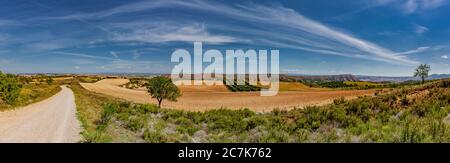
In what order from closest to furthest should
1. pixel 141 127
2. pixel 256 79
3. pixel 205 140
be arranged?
pixel 205 140
pixel 141 127
pixel 256 79

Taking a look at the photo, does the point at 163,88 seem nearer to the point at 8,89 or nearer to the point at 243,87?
the point at 8,89

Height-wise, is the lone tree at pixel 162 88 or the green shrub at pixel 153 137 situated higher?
the lone tree at pixel 162 88

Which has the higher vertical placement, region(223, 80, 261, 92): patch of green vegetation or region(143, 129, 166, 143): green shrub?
region(143, 129, 166, 143): green shrub

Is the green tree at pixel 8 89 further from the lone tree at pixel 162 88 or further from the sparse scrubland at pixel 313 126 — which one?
the sparse scrubland at pixel 313 126

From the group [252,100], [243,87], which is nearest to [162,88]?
[252,100]

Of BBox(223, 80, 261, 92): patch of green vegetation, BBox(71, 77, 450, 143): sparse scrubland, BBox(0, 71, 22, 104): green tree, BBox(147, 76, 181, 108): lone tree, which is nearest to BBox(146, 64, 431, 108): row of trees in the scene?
BBox(147, 76, 181, 108): lone tree

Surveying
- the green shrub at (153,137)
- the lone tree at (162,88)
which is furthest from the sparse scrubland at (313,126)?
the lone tree at (162,88)

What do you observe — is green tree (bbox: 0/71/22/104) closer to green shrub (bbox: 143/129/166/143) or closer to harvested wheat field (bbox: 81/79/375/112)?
harvested wheat field (bbox: 81/79/375/112)
